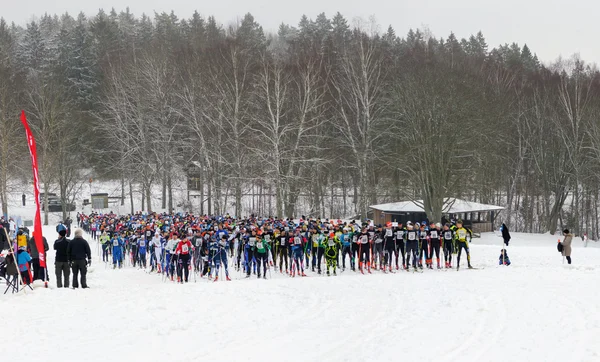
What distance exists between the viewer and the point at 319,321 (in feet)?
36.9

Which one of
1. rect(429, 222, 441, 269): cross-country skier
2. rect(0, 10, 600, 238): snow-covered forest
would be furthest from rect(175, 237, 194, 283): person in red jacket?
rect(0, 10, 600, 238): snow-covered forest

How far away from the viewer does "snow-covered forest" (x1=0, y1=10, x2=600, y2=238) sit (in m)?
36.6

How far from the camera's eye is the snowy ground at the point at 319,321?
905cm

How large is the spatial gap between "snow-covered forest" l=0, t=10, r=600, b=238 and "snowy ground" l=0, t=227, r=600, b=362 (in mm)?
20753

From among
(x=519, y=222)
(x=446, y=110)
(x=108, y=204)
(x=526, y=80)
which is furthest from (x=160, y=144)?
(x=526, y=80)

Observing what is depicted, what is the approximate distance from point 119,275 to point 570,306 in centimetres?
1569

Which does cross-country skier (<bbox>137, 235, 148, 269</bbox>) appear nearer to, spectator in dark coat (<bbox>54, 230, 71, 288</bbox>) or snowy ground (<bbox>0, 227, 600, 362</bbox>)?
spectator in dark coat (<bbox>54, 230, 71, 288</bbox>)

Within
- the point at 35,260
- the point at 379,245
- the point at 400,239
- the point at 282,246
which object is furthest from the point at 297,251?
the point at 35,260

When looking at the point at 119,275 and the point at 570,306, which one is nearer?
the point at 570,306

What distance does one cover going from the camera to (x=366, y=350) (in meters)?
9.20

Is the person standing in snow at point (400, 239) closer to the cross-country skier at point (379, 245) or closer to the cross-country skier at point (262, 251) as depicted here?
the cross-country skier at point (379, 245)

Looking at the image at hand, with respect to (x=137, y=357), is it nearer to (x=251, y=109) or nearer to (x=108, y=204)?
(x=251, y=109)

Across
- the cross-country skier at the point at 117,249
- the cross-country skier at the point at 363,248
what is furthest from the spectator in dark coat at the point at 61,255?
the cross-country skier at the point at 363,248

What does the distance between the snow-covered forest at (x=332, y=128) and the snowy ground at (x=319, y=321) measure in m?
20.8
